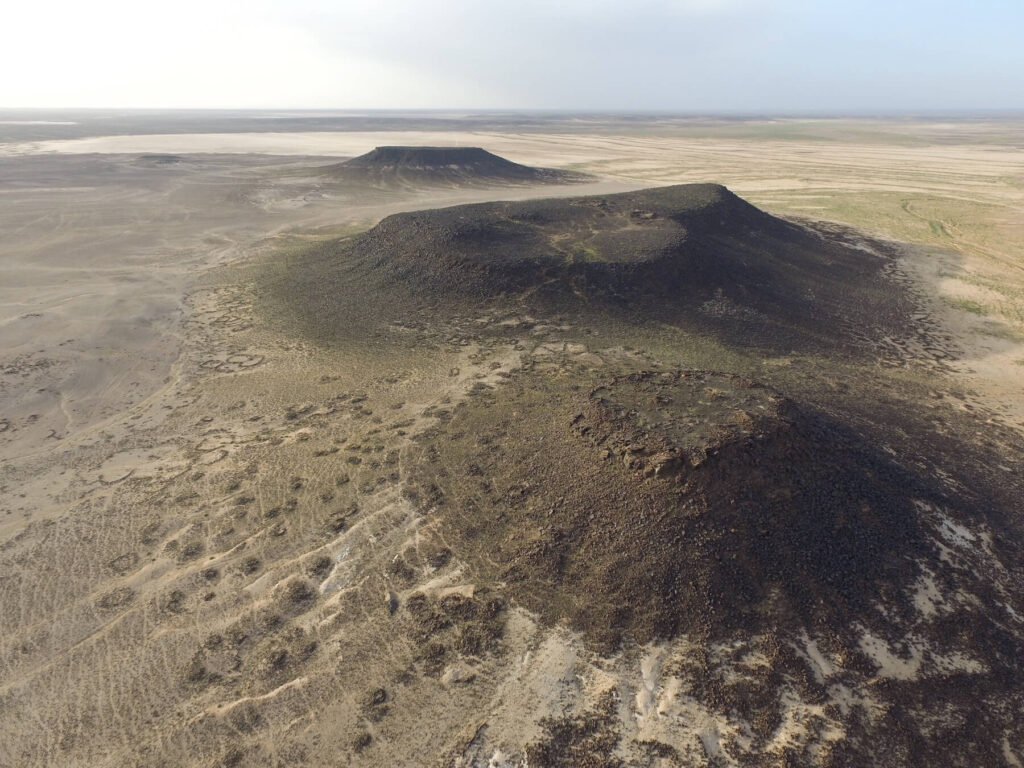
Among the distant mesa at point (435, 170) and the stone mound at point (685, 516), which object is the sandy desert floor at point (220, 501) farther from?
the distant mesa at point (435, 170)

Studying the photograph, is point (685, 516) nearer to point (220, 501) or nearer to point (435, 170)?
point (220, 501)

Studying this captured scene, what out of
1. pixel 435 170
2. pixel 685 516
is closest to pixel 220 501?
pixel 685 516

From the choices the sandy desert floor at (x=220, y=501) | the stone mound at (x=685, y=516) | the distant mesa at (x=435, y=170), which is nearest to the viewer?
the sandy desert floor at (x=220, y=501)

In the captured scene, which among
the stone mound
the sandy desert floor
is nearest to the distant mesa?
the sandy desert floor

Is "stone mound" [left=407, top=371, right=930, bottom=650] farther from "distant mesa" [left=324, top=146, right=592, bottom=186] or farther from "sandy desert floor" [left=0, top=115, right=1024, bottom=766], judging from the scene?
"distant mesa" [left=324, top=146, right=592, bottom=186]

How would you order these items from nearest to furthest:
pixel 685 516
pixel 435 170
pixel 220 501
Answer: pixel 685 516
pixel 220 501
pixel 435 170

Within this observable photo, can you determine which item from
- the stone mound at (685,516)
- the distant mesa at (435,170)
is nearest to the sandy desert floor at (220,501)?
the stone mound at (685,516)
